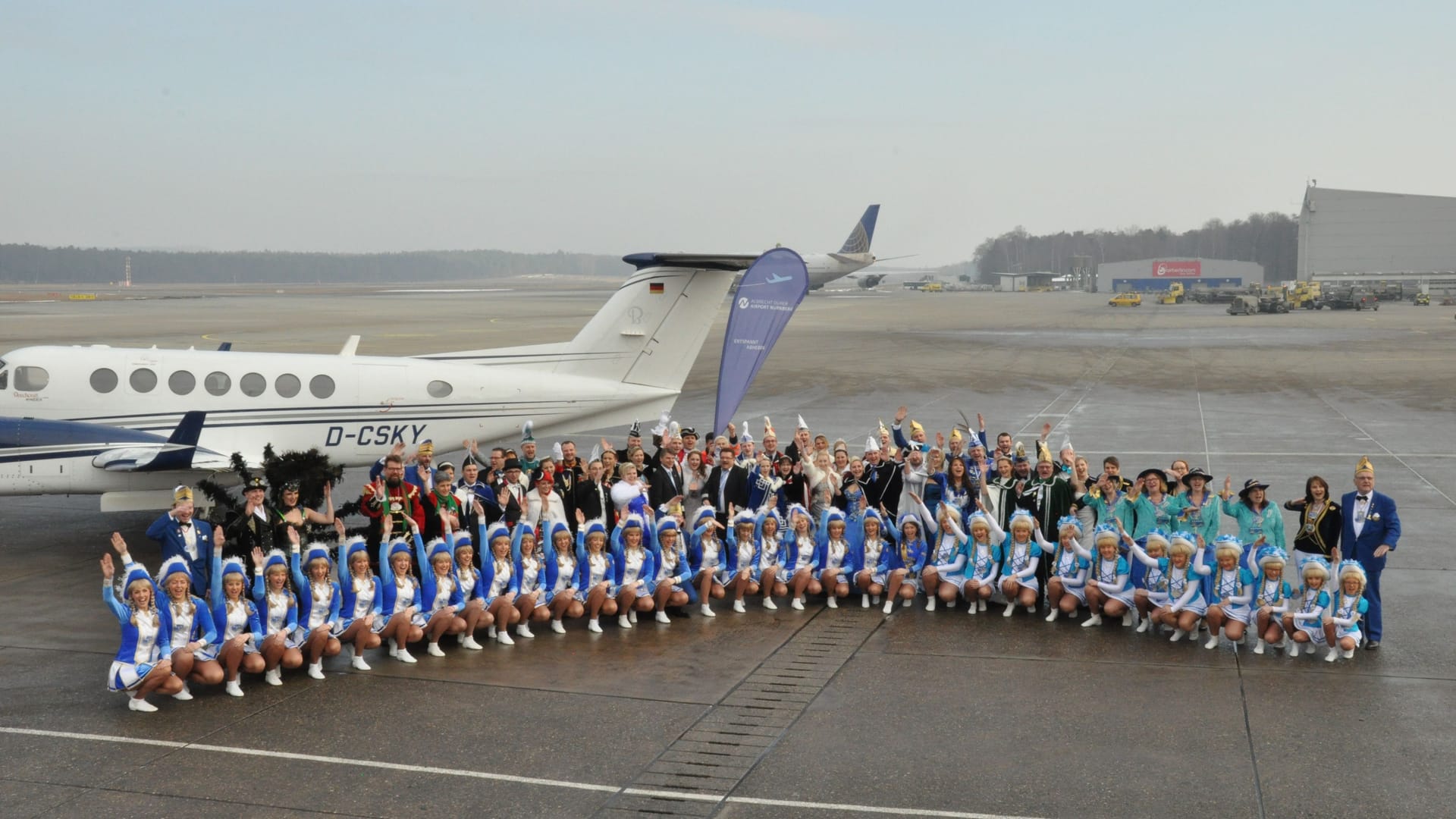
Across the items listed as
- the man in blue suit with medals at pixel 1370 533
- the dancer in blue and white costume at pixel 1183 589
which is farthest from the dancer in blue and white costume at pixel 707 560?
the man in blue suit with medals at pixel 1370 533

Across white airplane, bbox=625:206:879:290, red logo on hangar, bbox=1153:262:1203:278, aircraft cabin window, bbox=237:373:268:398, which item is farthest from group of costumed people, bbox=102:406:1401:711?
red logo on hangar, bbox=1153:262:1203:278

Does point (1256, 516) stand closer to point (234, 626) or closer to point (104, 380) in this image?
point (234, 626)

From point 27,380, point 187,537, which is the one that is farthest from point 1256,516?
point 27,380

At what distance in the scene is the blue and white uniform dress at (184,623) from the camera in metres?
8.43

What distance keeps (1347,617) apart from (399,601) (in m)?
7.55

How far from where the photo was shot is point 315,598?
9.02 m

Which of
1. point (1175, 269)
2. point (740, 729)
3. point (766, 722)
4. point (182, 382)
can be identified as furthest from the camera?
point (1175, 269)

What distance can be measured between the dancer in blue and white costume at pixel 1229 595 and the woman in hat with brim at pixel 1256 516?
32 cm

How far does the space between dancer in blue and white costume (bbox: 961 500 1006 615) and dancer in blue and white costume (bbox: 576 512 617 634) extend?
3292 mm

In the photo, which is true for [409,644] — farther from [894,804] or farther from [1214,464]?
[1214,464]

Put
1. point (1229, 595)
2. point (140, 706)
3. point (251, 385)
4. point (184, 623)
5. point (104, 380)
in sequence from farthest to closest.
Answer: point (251, 385), point (104, 380), point (1229, 595), point (184, 623), point (140, 706)

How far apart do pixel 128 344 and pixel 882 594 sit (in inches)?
1766

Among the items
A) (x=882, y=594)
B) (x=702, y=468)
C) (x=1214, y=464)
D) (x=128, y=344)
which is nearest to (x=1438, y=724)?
(x=882, y=594)

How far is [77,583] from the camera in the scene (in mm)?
12031
